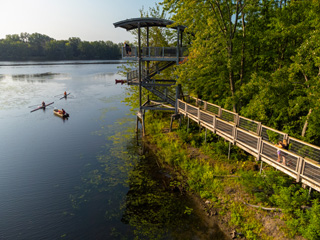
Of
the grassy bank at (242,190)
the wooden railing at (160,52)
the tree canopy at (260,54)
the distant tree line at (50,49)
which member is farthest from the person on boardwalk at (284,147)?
the distant tree line at (50,49)

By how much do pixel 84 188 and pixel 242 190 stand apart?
477 inches

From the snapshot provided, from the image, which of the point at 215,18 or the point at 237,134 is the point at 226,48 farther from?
the point at 237,134

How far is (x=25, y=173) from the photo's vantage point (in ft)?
69.4

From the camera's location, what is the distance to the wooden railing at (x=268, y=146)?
11539 mm

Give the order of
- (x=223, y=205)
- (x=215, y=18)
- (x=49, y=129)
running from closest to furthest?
(x=223, y=205)
(x=215, y=18)
(x=49, y=129)

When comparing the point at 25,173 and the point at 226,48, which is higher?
the point at 226,48

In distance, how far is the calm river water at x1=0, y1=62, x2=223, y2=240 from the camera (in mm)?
14102

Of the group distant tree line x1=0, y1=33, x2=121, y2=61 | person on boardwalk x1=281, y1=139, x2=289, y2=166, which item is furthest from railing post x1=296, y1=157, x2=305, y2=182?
distant tree line x1=0, y1=33, x2=121, y2=61

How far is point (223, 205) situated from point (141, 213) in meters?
5.48

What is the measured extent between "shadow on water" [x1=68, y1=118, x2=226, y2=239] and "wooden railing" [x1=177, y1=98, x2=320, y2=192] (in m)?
5.26

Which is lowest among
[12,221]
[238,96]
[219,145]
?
[12,221]

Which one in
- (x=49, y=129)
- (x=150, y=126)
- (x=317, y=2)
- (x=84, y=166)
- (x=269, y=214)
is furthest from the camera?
(x=49, y=129)

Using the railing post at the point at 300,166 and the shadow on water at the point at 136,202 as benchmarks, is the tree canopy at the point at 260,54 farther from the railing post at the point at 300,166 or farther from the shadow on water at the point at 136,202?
the shadow on water at the point at 136,202

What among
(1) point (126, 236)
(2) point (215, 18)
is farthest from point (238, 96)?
(1) point (126, 236)
